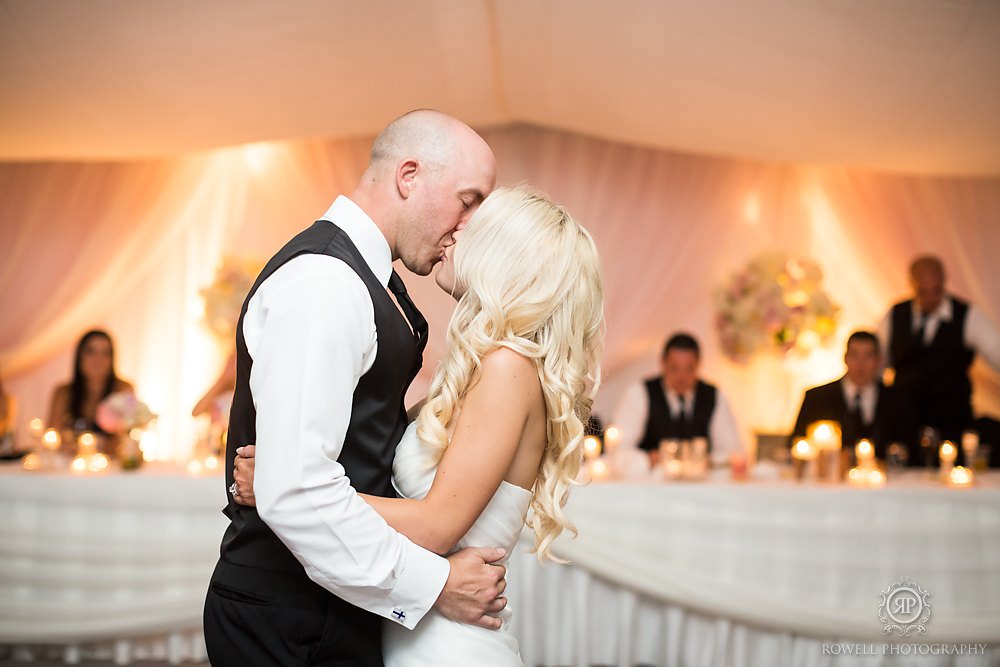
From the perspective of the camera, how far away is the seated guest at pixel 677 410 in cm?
517

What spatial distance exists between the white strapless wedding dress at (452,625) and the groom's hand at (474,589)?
32 mm

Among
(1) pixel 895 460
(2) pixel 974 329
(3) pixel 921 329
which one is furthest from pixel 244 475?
(2) pixel 974 329

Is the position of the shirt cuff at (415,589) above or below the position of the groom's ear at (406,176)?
below

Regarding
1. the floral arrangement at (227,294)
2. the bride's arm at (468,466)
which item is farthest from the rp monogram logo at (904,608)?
the floral arrangement at (227,294)

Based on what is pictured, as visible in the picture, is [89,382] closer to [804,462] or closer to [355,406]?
[804,462]

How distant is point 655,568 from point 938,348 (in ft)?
9.13

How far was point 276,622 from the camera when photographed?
164 cm

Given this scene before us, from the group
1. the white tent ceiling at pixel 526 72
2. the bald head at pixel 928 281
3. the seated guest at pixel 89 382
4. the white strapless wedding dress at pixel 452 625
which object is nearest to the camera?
the white strapless wedding dress at pixel 452 625

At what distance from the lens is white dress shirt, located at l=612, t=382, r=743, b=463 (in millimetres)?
5195

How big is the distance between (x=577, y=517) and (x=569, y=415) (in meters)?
1.94

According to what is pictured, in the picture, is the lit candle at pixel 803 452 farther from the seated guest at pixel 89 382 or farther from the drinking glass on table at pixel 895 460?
the seated guest at pixel 89 382

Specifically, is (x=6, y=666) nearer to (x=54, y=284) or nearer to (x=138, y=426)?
(x=138, y=426)

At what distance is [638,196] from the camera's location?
22.5 ft

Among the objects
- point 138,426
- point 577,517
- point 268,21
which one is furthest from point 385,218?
point 268,21
